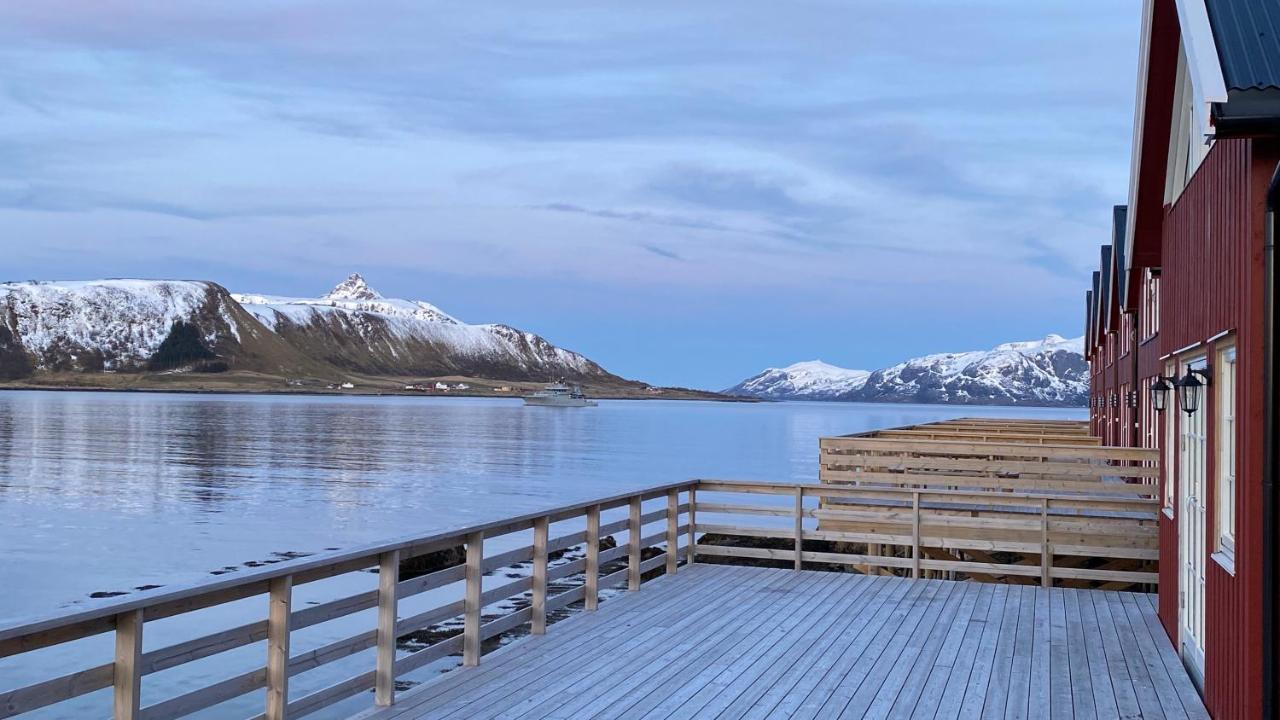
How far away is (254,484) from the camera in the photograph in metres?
41.5

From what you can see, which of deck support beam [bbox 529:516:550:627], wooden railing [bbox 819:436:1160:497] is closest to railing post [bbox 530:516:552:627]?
deck support beam [bbox 529:516:550:627]

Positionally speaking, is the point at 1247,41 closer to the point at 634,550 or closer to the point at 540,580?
the point at 540,580

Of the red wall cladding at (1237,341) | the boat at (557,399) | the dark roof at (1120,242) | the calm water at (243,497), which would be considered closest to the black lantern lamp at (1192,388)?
the red wall cladding at (1237,341)

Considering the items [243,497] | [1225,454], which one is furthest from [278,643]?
[243,497]

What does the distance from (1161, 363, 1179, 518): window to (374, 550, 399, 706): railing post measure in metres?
6.17

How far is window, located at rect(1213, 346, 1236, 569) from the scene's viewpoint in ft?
21.0

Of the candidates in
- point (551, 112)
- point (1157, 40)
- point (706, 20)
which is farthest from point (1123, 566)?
point (551, 112)

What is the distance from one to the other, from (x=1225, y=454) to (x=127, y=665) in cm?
587

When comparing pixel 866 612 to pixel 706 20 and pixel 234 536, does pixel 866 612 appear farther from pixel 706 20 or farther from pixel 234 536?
pixel 234 536

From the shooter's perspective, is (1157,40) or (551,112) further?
(551,112)

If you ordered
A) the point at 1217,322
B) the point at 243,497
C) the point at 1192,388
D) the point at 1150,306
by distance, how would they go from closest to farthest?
the point at 1217,322, the point at 1192,388, the point at 1150,306, the point at 243,497

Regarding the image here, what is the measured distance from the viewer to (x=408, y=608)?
695 inches

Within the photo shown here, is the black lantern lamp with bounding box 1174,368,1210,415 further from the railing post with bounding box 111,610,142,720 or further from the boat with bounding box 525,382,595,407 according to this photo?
the boat with bounding box 525,382,595,407

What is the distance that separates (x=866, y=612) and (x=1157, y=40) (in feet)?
17.4
